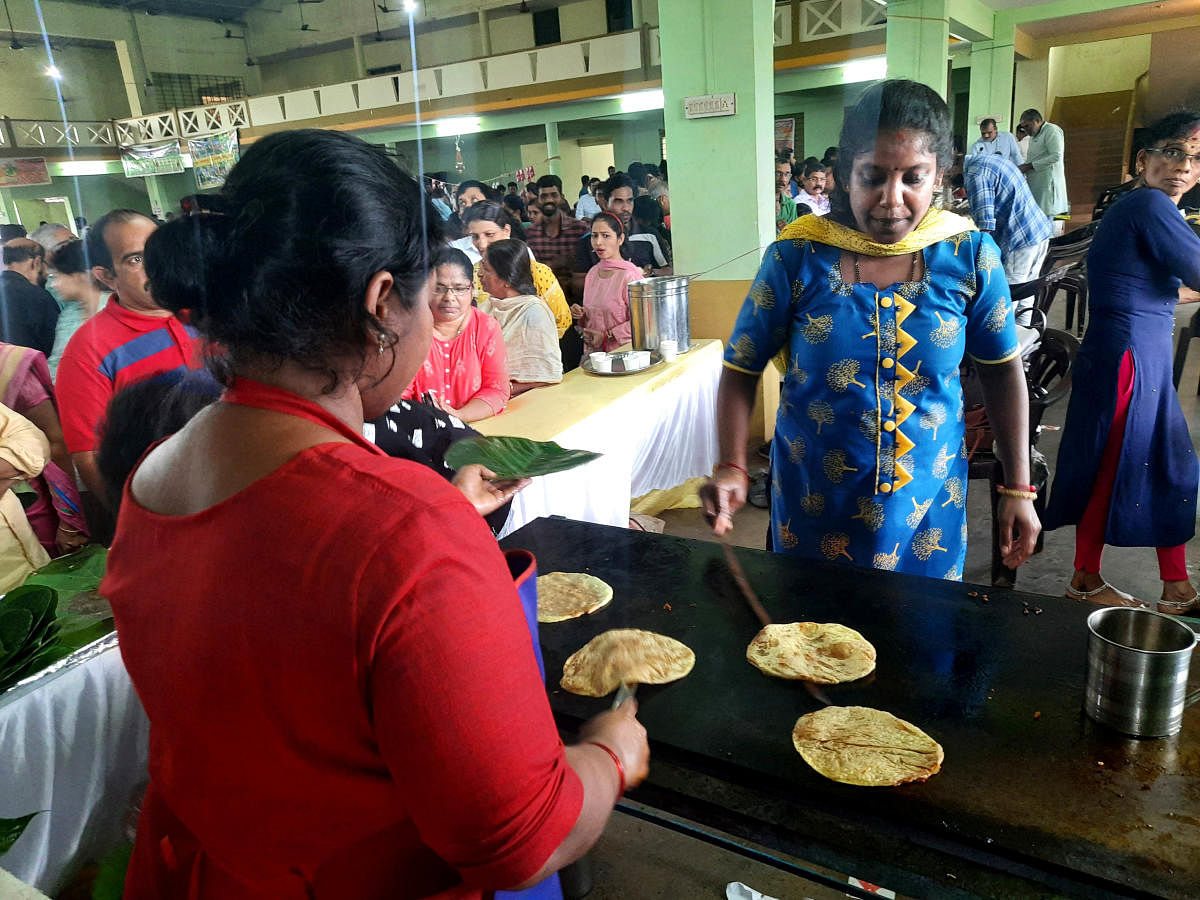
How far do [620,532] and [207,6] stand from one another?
1109mm

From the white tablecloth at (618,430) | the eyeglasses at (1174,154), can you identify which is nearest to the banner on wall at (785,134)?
the white tablecloth at (618,430)

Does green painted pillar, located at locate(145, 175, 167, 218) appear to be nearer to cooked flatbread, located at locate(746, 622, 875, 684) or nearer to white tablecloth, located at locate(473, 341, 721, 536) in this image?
cooked flatbread, located at locate(746, 622, 875, 684)

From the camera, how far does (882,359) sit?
4.23 feet

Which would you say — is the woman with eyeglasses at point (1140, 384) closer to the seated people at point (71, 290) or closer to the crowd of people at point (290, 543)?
the crowd of people at point (290, 543)

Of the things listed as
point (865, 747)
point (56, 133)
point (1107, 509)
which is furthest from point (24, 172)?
point (1107, 509)

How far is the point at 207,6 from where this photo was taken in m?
0.59

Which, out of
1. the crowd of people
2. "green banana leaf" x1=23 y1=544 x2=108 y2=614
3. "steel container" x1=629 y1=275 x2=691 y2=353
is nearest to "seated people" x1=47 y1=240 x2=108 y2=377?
the crowd of people

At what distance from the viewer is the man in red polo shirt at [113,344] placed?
605mm

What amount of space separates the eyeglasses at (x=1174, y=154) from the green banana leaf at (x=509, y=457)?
1856mm

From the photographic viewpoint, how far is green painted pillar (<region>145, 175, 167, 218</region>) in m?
0.56

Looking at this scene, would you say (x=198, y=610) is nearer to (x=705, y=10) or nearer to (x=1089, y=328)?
(x=1089, y=328)

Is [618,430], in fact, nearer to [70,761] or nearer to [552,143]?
[552,143]

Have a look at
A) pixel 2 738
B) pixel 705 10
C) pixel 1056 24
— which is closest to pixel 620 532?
pixel 2 738

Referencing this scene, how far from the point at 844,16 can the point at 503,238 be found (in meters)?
1.52
